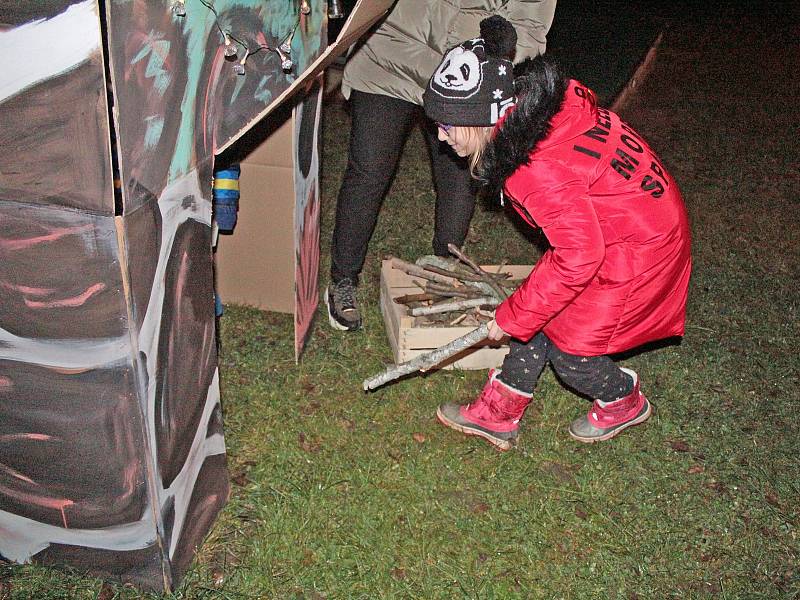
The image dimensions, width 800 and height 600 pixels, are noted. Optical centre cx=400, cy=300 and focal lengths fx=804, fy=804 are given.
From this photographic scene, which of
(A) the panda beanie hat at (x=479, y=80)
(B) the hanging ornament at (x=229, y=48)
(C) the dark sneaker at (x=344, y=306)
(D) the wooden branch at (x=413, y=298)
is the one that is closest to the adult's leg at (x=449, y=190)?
(D) the wooden branch at (x=413, y=298)

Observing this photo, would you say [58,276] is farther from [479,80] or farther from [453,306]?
[453,306]

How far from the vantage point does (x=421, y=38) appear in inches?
127

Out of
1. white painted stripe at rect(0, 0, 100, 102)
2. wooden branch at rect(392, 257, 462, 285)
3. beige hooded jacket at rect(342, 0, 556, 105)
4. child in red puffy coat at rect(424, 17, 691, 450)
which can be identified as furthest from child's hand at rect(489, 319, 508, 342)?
white painted stripe at rect(0, 0, 100, 102)

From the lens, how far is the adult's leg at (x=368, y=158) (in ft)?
10.9

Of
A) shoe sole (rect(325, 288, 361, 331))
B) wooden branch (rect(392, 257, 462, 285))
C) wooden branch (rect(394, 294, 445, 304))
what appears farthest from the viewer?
shoe sole (rect(325, 288, 361, 331))

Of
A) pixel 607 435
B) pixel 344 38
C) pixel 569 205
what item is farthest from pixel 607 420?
pixel 344 38

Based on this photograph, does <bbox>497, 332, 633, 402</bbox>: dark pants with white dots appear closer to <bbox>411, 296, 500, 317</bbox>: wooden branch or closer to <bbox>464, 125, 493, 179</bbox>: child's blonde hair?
<bbox>411, 296, 500, 317</bbox>: wooden branch

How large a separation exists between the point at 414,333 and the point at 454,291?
0.98 ft

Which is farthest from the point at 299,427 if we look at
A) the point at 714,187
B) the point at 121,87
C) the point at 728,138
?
the point at 728,138

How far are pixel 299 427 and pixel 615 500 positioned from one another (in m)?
A: 1.27

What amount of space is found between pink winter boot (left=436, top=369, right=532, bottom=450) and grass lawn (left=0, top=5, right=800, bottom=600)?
0.19 feet

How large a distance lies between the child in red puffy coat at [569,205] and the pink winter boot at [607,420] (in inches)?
5.7

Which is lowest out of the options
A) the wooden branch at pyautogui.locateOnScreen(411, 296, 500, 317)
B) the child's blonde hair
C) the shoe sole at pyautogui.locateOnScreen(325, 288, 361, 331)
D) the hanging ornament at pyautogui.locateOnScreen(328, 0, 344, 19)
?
the shoe sole at pyautogui.locateOnScreen(325, 288, 361, 331)

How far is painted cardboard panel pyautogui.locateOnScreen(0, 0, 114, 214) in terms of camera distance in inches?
61.5
